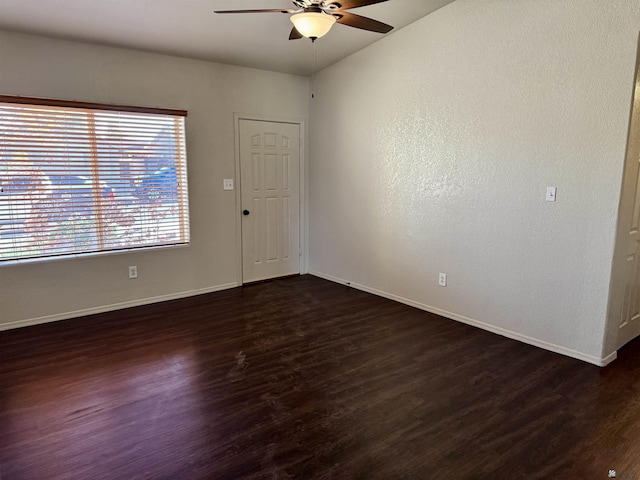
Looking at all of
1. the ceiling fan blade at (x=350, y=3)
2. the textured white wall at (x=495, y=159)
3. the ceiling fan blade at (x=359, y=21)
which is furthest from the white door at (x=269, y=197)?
the ceiling fan blade at (x=350, y=3)

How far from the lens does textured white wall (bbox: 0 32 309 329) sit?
3516mm

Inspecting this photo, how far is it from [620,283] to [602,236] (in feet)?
1.37

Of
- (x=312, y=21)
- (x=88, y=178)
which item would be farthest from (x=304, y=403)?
(x=88, y=178)

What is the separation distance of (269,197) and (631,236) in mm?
3627

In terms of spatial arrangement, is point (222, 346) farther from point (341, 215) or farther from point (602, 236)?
point (602, 236)

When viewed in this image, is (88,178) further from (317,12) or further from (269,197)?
(317,12)

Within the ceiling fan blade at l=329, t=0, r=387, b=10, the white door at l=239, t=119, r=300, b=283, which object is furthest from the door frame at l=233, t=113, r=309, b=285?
the ceiling fan blade at l=329, t=0, r=387, b=10

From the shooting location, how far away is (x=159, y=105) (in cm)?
410

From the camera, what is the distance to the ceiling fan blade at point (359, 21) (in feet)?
8.28

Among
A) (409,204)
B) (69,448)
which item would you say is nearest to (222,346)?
(69,448)

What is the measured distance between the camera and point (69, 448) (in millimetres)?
2025

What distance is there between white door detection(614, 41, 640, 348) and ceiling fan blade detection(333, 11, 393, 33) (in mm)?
1684

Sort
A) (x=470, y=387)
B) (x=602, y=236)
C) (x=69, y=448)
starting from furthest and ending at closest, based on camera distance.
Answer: (x=602, y=236) → (x=470, y=387) → (x=69, y=448)

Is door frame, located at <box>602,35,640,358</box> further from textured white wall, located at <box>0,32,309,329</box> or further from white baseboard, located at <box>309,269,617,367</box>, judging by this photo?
textured white wall, located at <box>0,32,309,329</box>
